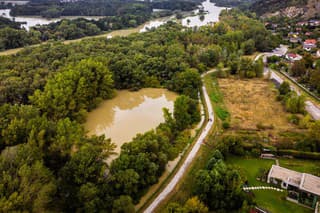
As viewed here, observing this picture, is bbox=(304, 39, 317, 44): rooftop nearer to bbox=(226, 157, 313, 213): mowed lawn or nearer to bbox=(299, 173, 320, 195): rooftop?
bbox=(226, 157, 313, 213): mowed lawn

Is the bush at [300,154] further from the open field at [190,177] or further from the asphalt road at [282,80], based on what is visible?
the asphalt road at [282,80]

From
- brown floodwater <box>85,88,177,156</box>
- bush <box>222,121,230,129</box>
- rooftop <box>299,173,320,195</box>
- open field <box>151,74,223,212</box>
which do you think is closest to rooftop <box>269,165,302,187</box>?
rooftop <box>299,173,320,195</box>

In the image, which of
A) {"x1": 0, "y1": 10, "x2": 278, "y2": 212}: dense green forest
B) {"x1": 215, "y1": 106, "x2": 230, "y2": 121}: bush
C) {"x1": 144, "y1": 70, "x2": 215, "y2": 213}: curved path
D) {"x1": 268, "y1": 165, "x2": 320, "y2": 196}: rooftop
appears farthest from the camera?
{"x1": 215, "y1": 106, "x2": 230, "y2": 121}: bush

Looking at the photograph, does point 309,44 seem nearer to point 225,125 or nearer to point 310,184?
point 225,125

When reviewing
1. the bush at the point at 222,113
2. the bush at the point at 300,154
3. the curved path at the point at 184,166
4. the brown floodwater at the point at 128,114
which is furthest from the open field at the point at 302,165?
the brown floodwater at the point at 128,114

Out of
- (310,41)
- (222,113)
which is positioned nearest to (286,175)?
(222,113)
